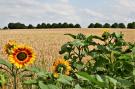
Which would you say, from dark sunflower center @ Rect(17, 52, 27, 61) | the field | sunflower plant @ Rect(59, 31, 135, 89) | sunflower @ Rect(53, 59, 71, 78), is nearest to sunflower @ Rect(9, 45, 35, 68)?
dark sunflower center @ Rect(17, 52, 27, 61)

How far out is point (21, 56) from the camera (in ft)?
Result: 10.6

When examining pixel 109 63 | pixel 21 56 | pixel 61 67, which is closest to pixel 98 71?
pixel 109 63

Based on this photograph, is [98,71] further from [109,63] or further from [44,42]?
A: [44,42]

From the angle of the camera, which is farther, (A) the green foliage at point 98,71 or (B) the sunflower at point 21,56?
(B) the sunflower at point 21,56

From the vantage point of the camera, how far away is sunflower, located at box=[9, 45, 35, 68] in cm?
314

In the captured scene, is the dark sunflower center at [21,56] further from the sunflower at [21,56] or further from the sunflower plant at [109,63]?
the sunflower plant at [109,63]

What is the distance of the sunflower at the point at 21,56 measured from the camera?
10.3ft

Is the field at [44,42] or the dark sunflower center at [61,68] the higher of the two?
the dark sunflower center at [61,68]

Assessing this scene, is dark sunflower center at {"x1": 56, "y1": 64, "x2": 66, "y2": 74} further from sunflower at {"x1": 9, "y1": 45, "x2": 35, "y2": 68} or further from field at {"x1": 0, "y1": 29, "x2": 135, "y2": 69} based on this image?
field at {"x1": 0, "y1": 29, "x2": 135, "y2": 69}

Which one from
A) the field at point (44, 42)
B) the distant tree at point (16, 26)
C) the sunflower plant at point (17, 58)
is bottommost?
the distant tree at point (16, 26)

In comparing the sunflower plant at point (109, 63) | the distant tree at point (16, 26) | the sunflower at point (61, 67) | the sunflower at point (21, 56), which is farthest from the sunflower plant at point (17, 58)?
the distant tree at point (16, 26)

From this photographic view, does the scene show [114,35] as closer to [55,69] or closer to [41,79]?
[55,69]

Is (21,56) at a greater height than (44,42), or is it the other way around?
(21,56)

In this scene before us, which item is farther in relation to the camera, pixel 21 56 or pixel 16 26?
pixel 16 26
